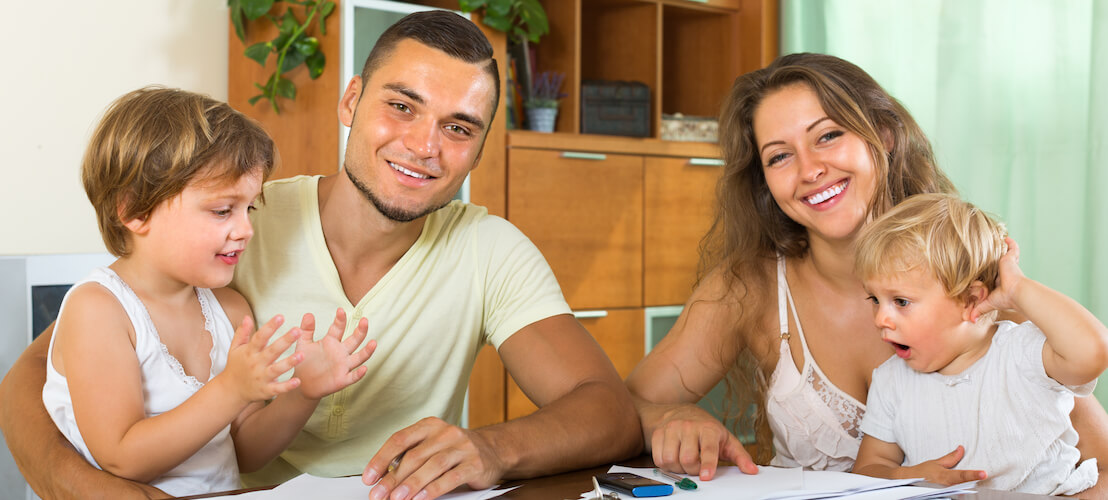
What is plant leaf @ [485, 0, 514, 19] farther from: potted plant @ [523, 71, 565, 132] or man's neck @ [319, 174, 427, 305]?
man's neck @ [319, 174, 427, 305]

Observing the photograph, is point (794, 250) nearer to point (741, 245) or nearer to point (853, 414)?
point (741, 245)

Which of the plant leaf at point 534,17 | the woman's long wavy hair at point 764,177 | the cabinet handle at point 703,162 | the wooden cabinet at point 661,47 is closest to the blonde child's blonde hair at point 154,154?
the woman's long wavy hair at point 764,177

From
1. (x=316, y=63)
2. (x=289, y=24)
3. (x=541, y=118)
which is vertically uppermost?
(x=289, y=24)

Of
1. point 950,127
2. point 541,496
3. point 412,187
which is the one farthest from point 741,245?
point 950,127

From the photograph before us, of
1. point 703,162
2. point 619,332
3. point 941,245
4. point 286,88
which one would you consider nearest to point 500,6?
point 286,88

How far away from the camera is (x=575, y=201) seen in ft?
10.5

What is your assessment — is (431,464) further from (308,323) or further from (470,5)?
(470,5)

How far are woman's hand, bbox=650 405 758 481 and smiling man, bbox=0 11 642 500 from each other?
138 mm

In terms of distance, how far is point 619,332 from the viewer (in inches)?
129

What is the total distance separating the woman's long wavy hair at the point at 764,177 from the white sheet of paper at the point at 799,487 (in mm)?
599

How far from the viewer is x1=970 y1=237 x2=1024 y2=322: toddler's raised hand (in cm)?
125

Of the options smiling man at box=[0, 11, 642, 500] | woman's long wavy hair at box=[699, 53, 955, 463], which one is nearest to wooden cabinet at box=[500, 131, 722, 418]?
woman's long wavy hair at box=[699, 53, 955, 463]

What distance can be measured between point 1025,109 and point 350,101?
2077mm

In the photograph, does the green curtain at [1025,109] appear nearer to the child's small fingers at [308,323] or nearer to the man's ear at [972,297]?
the man's ear at [972,297]
